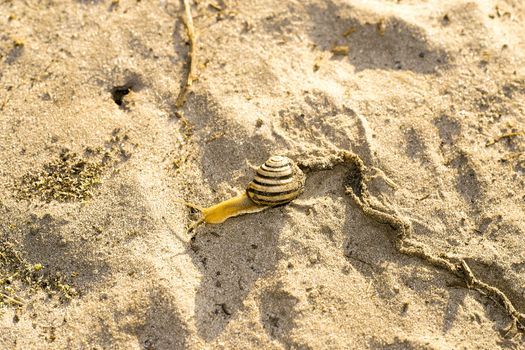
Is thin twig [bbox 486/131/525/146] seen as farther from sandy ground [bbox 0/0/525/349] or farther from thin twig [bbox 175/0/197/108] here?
thin twig [bbox 175/0/197/108]

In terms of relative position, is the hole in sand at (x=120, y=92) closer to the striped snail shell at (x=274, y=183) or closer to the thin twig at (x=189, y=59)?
the thin twig at (x=189, y=59)

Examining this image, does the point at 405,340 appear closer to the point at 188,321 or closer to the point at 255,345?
the point at 255,345

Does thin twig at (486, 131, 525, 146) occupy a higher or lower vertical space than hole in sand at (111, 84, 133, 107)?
higher

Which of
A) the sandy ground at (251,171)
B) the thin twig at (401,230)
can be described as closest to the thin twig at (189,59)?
the sandy ground at (251,171)

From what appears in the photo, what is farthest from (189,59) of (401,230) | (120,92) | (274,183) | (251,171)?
(401,230)

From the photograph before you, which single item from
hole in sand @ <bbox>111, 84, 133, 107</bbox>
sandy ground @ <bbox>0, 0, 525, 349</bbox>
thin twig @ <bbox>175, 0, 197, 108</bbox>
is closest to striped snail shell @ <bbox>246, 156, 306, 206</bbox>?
sandy ground @ <bbox>0, 0, 525, 349</bbox>

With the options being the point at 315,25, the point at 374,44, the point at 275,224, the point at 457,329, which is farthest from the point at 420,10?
the point at 457,329
